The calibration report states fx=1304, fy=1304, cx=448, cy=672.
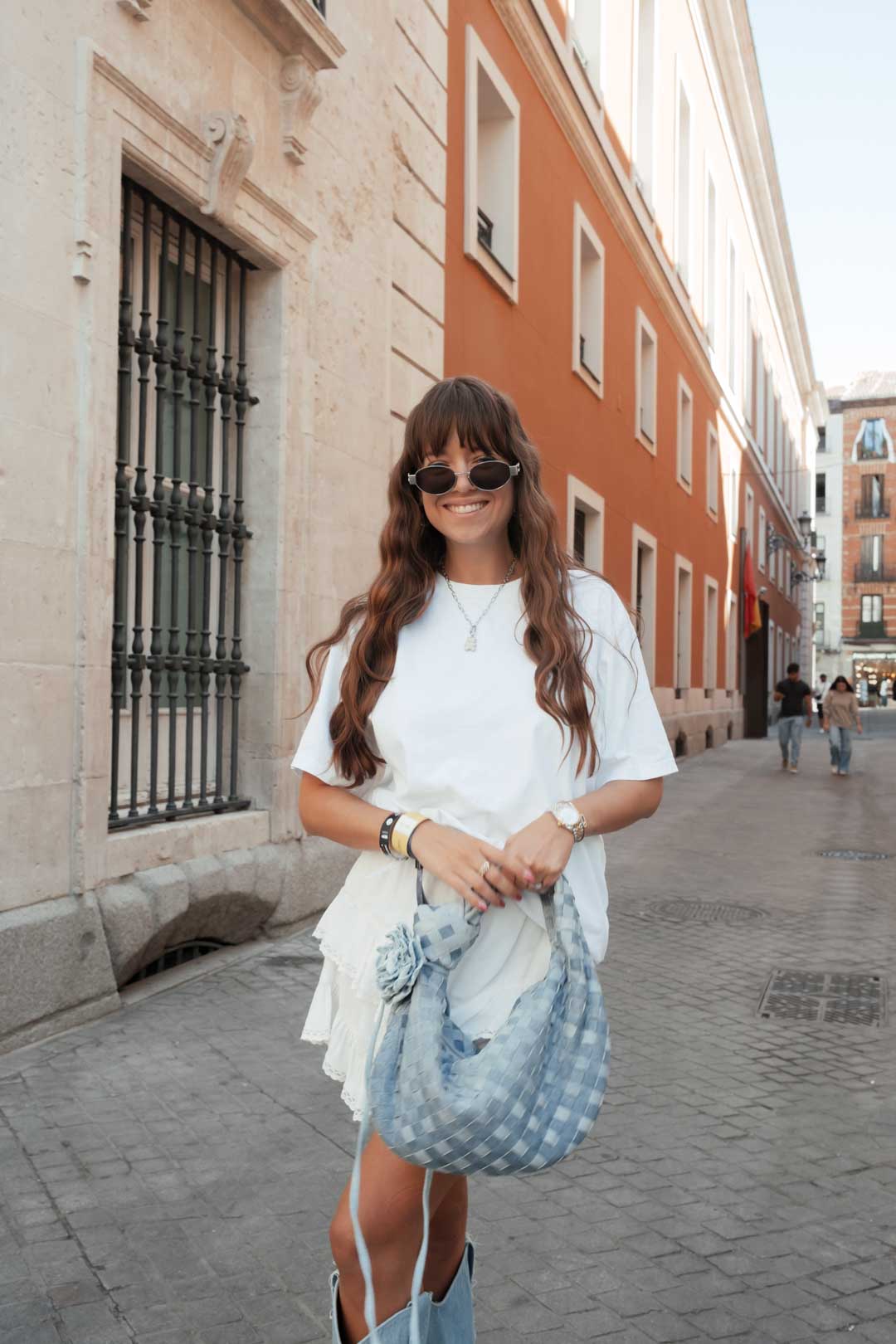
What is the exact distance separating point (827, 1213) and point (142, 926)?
3.06 m

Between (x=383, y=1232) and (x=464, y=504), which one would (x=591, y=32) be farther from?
(x=383, y=1232)

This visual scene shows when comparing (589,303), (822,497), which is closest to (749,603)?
(589,303)

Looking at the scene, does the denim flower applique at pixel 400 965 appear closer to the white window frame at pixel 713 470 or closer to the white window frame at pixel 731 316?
the white window frame at pixel 713 470

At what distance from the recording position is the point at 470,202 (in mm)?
10219

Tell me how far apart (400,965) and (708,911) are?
6501mm

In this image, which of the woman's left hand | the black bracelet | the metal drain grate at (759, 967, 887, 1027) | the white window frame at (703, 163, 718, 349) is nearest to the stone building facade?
the metal drain grate at (759, 967, 887, 1027)

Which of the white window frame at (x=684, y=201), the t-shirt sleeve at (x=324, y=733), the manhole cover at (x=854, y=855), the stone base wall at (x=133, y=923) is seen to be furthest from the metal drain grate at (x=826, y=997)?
the white window frame at (x=684, y=201)

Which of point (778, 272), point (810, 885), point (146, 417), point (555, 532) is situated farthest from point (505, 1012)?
point (778, 272)

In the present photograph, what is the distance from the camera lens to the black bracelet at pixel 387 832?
203cm

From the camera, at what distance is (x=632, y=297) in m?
17.2

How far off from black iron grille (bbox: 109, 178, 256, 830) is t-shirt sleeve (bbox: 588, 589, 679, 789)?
3.92m

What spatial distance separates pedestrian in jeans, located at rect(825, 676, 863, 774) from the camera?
1928cm

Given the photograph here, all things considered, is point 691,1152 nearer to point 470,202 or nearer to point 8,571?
point 8,571

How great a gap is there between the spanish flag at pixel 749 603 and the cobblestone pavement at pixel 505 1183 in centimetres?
2388
